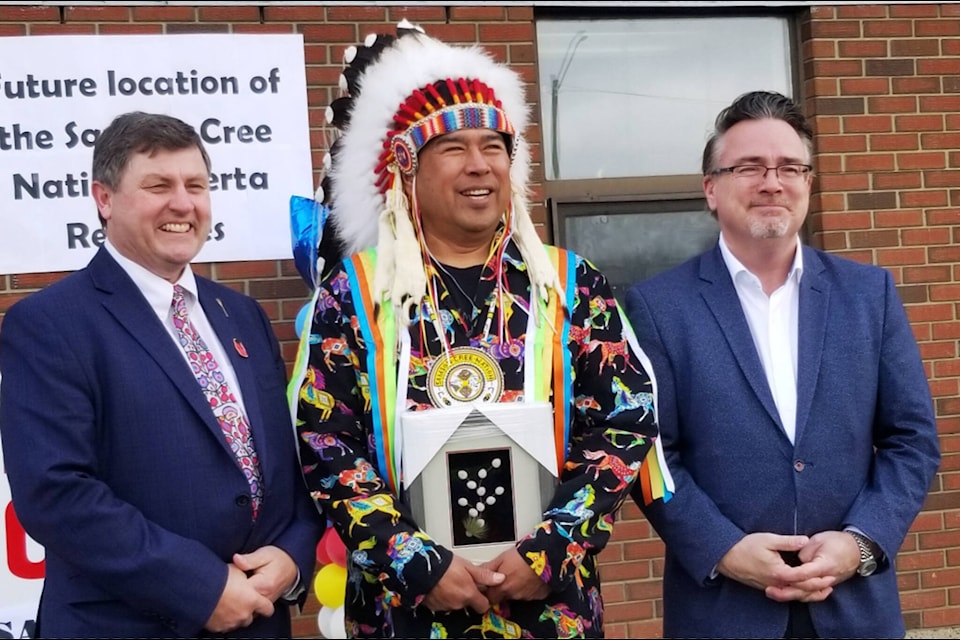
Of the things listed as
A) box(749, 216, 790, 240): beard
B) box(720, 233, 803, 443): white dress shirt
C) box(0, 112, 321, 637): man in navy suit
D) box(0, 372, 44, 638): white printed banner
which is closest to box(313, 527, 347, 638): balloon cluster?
box(0, 372, 44, 638): white printed banner

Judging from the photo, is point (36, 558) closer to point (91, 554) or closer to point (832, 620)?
point (91, 554)

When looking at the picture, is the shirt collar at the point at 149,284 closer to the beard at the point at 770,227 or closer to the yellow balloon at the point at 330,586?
the beard at the point at 770,227

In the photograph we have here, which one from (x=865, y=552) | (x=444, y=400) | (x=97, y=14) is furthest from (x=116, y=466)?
(x=97, y=14)

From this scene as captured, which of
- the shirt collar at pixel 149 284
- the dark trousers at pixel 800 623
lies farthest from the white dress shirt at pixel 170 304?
the dark trousers at pixel 800 623

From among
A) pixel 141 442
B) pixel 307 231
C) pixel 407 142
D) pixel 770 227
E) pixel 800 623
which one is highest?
pixel 407 142

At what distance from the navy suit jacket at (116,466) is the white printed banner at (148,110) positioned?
6.14 feet

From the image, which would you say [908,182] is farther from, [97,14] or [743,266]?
[97,14]

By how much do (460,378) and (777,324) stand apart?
94cm

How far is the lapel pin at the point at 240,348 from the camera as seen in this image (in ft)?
8.98

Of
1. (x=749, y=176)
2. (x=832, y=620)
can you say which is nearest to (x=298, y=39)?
(x=749, y=176)

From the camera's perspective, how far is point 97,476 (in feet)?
8.15

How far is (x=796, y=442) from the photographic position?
2895 millimetres

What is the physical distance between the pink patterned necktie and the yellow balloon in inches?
69.3

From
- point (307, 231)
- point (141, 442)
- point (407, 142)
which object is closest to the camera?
point (141, 442)
